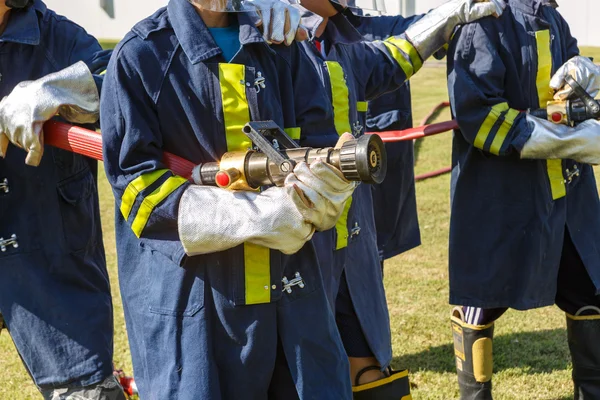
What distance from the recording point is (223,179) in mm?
2354

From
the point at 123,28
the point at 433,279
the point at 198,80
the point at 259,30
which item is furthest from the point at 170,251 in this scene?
the point at 123,28

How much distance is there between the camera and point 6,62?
3.15 m

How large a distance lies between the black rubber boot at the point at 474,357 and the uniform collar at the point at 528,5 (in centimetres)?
132

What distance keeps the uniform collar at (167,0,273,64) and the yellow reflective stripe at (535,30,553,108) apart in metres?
1.55

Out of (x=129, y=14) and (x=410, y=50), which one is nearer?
(x=410, y=50)

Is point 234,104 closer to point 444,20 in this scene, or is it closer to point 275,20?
point 275,20

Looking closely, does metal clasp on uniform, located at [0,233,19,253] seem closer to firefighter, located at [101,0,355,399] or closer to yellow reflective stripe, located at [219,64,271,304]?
firefighter, located at [101,0,355,399]

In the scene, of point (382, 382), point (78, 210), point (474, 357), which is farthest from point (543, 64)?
point (78, 210)

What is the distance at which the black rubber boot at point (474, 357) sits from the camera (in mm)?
4055

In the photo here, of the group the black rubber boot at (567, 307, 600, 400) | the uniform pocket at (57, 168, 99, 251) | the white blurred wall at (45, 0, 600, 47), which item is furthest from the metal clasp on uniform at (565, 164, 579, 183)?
the white blurred wall at (45, 0, 600, 47)

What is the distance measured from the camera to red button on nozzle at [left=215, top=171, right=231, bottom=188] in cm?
235

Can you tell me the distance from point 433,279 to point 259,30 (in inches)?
156

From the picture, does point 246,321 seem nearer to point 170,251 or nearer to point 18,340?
point 170,251

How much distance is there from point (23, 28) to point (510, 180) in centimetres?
194
